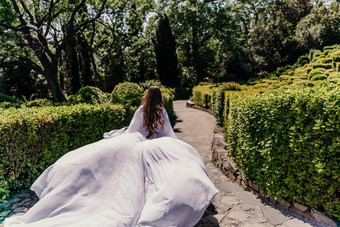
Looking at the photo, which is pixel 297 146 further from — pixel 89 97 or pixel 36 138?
pixel 89 97

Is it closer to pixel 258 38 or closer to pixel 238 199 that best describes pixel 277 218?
pixel 238 199

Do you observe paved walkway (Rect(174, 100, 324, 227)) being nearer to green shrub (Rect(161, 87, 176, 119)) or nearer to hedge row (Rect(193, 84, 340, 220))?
hedge row (Rect(193, 84, 340, 220))

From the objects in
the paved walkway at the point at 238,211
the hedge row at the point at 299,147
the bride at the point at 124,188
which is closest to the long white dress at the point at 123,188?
the bride at the point at 124,188

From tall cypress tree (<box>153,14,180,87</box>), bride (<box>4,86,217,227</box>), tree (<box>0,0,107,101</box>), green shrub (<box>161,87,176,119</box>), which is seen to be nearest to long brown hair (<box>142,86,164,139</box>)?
bride (<box>4,86,217,227</box>)

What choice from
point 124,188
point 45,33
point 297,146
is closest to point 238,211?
point 297,146

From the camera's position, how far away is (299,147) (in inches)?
153

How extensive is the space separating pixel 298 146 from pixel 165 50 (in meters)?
28.1

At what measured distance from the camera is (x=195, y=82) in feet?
112

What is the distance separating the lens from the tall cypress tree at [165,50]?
30.6 m

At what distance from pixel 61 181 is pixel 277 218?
129 inches

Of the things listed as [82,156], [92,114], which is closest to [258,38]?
[92,114]

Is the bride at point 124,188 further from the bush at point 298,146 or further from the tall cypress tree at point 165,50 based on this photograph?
the tall cypress tree at point 165,50

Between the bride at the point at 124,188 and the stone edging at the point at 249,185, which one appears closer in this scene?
the bride at the point at 124,188

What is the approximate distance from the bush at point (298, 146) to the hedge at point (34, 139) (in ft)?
12.7
